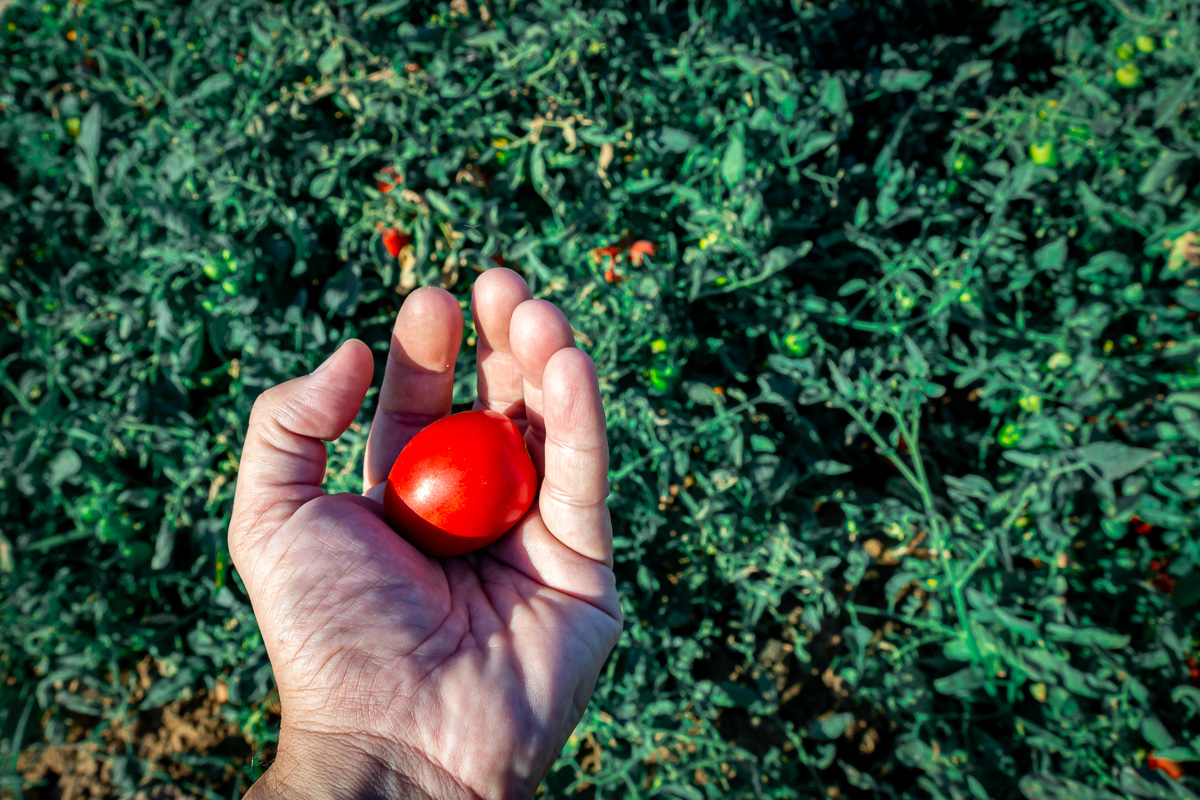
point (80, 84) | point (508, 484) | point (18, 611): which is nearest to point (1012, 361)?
point (508, 484)

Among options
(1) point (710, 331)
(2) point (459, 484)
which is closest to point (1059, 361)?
(1) point (710, 331)

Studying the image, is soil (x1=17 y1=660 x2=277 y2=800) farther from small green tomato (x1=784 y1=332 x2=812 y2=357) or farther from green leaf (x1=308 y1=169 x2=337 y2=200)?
small green tomato (x1=784 y1=332 x2=812 y2=357)

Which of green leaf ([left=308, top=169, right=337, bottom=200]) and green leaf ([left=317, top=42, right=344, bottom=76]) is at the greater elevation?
green leaf ([left=317, top=42, right=344, bottom=76])

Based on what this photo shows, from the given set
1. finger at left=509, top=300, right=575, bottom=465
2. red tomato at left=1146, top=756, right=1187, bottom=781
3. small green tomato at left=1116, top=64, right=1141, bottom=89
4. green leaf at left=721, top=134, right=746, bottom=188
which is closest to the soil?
finger at left=509, top=300, right=575, bottom=465

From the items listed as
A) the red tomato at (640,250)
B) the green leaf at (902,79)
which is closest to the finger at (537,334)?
the red tomato at (640,250)

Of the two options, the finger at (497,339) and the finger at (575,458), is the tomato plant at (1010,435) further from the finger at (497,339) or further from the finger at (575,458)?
the finger at (497,339)

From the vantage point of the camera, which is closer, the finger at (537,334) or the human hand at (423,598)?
the human hand at (423,598)

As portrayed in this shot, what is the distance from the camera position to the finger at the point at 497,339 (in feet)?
4.95

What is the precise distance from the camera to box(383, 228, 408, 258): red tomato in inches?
78.0

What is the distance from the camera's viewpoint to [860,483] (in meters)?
2.33

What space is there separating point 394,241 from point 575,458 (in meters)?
0.99

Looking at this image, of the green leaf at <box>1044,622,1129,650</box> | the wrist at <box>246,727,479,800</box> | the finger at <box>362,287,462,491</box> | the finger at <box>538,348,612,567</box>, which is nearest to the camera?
the wrist at <box>246,727,479,800</box>

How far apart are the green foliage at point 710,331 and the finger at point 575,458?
242mm

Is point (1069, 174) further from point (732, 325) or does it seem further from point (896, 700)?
point (896, 700)
